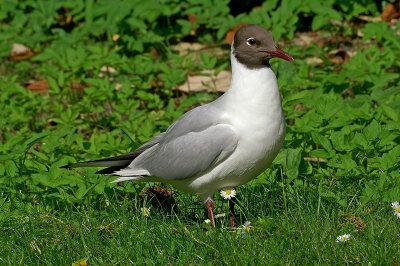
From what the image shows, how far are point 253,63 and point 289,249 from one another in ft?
3.83

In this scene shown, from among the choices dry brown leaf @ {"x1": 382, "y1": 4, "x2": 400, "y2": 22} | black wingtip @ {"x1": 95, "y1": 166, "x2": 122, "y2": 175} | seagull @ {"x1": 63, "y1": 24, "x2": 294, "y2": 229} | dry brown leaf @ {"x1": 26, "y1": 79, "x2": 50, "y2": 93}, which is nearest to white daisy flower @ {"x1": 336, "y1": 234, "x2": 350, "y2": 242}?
seagull @ {"x1": 63, "y1": 24, "x2": 294, "y2": 229}

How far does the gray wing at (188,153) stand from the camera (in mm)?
3867

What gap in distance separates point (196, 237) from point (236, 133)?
66cm

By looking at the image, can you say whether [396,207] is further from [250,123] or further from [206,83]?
[206,83]

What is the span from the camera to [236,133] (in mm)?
3830

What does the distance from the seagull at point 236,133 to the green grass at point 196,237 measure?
284 mm

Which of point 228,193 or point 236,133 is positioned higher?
point 236,133

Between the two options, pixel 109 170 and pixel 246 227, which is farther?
pixel 109 170

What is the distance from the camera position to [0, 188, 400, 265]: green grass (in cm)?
344

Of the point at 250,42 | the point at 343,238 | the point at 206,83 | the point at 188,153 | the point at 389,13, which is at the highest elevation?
the point at 250,42

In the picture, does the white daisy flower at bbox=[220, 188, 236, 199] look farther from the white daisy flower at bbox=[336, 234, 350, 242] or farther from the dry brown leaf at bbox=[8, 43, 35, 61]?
the dry brown leaf at bbox=[8, 43, 35, 61]

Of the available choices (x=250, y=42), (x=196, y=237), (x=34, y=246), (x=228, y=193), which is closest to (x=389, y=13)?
(x=250, y=42)

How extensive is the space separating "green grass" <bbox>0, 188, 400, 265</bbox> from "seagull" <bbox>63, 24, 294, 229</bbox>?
11.2 inches

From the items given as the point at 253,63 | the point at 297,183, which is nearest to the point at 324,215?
the point at 297,183
